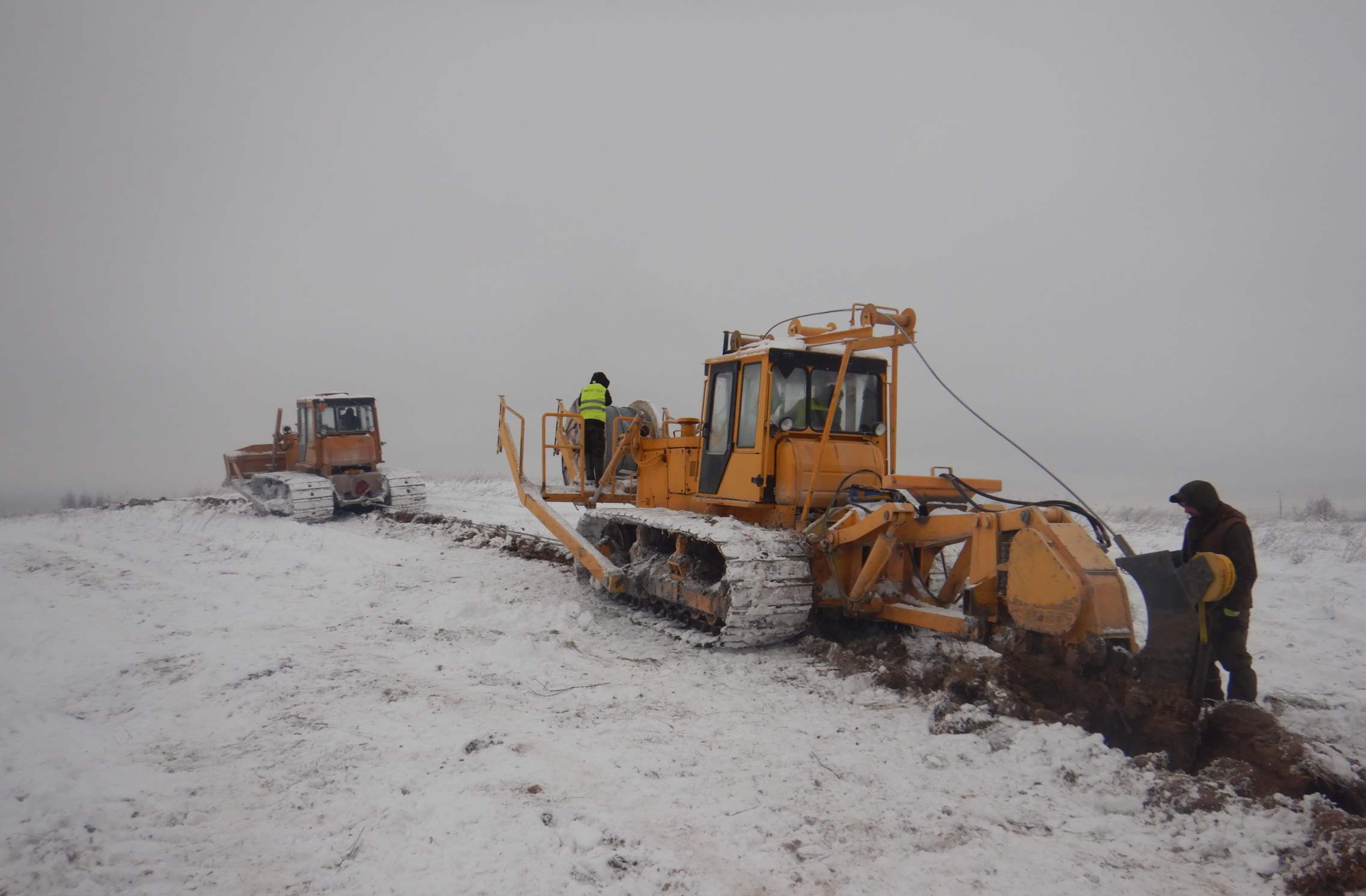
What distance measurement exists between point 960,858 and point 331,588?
24.7ft

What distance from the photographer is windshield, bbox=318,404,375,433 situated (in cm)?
1761

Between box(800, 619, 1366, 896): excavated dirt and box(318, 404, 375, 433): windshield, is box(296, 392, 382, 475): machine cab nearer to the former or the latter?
box(318, 404, 375, 433): windshield

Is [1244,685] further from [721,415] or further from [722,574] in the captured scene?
[721,415]

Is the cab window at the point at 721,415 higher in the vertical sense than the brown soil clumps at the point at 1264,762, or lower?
higher

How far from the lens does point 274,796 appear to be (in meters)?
3.69

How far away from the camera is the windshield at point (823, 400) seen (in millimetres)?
7125

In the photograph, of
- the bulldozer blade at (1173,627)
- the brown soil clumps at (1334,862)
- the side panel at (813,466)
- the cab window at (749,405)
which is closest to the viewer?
the brown soil clumps at (1334,862)

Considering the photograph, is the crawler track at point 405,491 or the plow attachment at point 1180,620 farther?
the crawler track at point 405,491

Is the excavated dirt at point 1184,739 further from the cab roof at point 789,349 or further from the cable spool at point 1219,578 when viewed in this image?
the cab roof at point 789,349

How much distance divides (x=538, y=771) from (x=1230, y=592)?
13.8 feet

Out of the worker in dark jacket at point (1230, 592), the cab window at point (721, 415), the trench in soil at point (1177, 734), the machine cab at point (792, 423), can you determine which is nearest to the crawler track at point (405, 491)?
the cab window at point (721, 415)

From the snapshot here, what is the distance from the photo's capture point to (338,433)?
17.7 metres

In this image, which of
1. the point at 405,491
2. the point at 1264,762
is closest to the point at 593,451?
the point at 1264,762

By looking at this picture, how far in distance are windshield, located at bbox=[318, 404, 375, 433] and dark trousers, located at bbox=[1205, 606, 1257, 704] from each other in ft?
56.4
